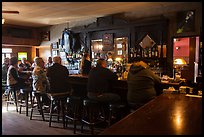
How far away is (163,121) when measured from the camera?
187cm

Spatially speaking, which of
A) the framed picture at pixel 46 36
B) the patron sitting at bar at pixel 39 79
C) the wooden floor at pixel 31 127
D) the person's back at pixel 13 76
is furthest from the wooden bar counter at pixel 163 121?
the framed picture at pixel 46 36

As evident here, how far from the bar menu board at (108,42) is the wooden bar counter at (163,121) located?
168 inches

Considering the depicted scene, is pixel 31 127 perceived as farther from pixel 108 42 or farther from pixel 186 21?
pixel 186 21

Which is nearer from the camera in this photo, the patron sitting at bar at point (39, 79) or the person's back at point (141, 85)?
the person's back at point (141, 85)

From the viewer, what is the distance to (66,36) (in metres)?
7.76

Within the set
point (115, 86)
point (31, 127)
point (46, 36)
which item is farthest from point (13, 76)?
point (46, 36)

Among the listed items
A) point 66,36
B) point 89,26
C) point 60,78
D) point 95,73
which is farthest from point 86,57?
point 66,36

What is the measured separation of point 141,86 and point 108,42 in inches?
135

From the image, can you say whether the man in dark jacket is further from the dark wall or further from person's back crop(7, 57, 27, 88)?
the dark wall

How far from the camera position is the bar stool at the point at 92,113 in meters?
3.87

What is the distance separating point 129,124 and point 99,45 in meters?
5.46

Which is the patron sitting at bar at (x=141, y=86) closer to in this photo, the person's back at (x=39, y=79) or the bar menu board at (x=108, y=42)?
the person's back at (x=39, y=79)

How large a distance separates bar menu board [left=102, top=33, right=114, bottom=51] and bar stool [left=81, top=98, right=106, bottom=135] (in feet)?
8.88

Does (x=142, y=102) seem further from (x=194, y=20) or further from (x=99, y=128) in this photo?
(x=194, y=20)
